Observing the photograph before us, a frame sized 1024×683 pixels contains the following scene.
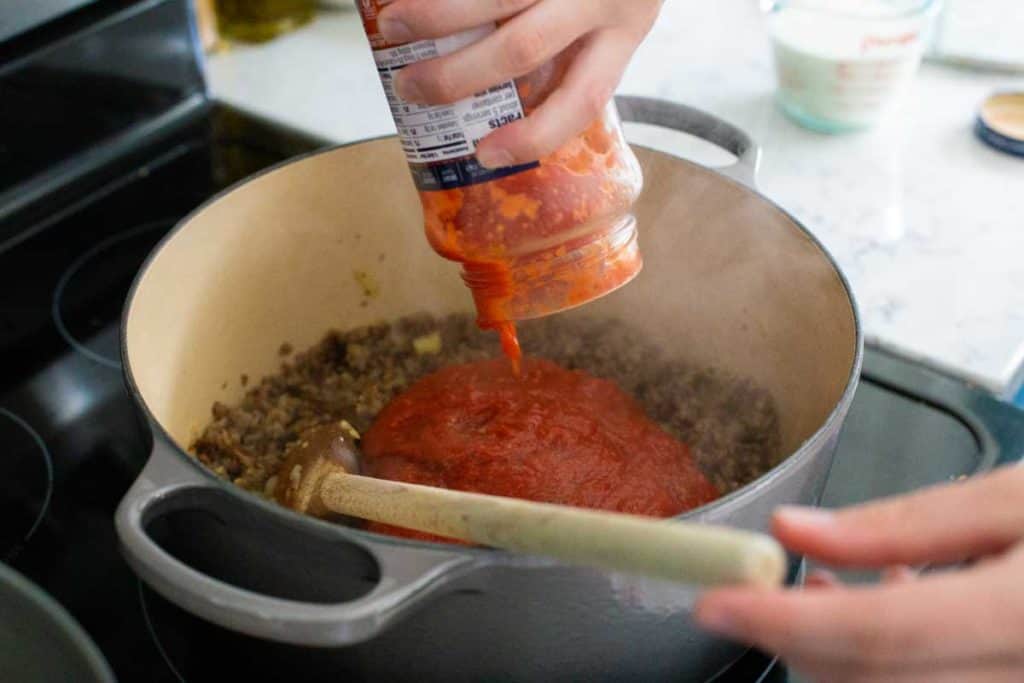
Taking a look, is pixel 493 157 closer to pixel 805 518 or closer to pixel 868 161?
pixel 805 518

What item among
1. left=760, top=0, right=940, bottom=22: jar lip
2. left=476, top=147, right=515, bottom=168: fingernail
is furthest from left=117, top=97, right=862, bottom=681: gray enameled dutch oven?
left=760, top=0, right=940, bottom=22: jar lip

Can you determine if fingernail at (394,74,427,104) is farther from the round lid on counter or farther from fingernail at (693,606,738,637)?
the round lid on counter

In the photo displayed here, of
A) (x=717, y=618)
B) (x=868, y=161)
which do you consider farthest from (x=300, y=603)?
(x=868, y=161)

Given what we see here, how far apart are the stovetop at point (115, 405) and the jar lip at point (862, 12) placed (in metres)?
0.44

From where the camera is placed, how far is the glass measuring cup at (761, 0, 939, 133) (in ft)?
3.53

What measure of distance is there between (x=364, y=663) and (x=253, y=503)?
0.39 feet

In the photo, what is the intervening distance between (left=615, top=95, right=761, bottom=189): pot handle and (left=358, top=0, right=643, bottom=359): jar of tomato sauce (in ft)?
0.52

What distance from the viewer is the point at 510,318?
68 centimetres

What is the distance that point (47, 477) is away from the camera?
0.83 m

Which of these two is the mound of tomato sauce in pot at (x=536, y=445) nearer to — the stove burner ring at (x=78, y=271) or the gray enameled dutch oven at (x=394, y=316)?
the gray enameled dutch oven at (x=394, y=316)

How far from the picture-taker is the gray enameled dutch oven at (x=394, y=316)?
489 mm

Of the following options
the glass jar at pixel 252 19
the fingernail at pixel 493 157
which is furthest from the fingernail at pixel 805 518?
the glass jar at pixel 252 19

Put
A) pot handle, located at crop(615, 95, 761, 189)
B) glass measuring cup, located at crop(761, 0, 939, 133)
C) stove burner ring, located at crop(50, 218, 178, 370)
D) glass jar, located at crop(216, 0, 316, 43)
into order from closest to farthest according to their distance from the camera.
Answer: pot handle, located at crop(615, 95, 761, 189)
stove burner ring, located at crop(50, 218, 178, 370)
glass measuring cup, located at crop(761, 0, 939, 133)
glass jar, located at crop(216, 0, 316, 43)

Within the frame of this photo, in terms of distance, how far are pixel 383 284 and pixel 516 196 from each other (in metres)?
0.42
